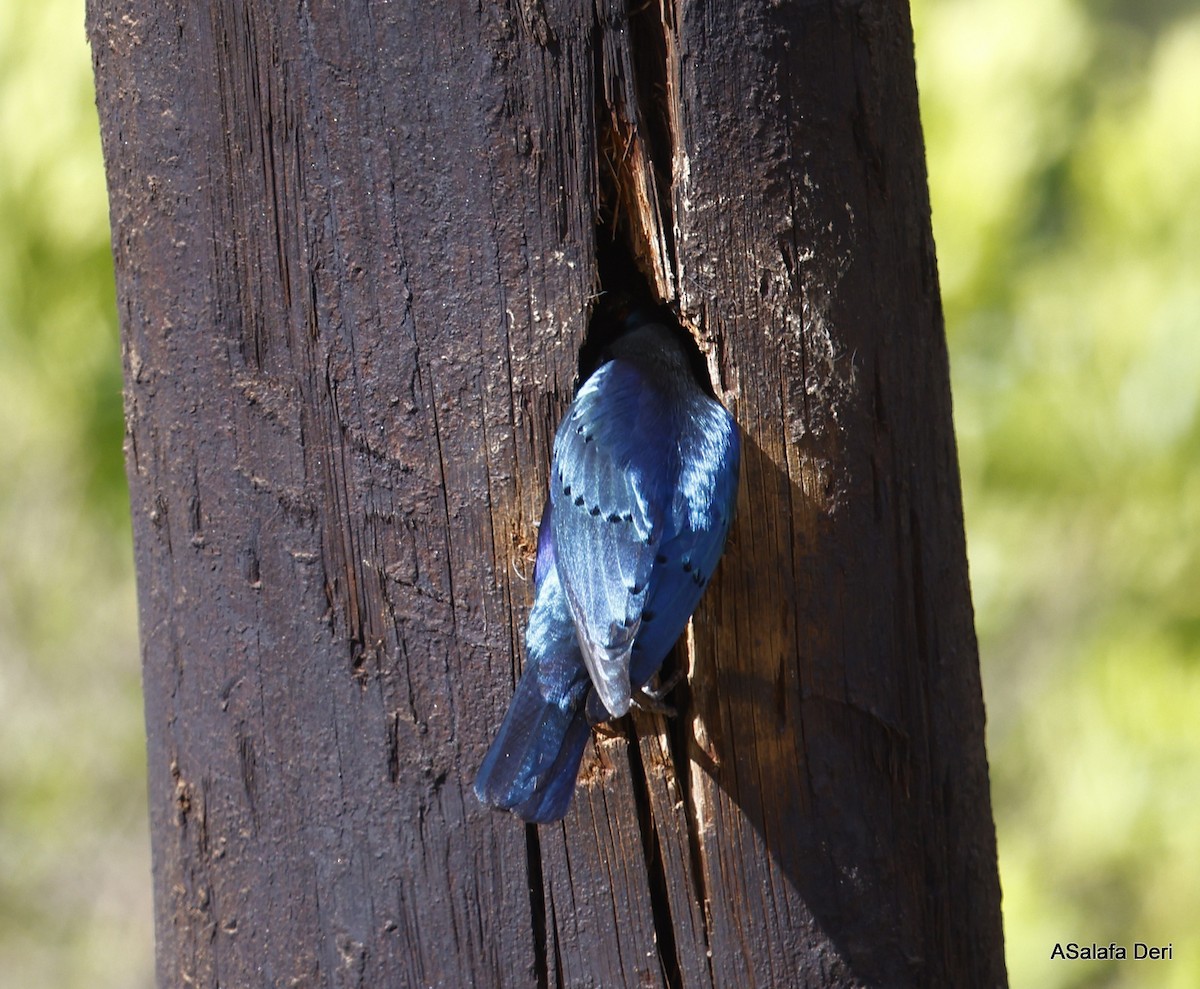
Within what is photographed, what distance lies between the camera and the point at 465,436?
1754 mm

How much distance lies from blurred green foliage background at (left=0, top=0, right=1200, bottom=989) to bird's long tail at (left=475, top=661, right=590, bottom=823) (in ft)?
9.39

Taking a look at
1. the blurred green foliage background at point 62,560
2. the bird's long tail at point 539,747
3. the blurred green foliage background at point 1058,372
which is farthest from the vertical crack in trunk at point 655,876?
the blurred green foliage background at point 62,560

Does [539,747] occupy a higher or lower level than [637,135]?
lower

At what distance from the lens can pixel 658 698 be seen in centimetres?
179

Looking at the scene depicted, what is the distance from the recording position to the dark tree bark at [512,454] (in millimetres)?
1698

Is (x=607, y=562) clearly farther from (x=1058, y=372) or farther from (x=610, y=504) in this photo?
(x=1058, y=372)

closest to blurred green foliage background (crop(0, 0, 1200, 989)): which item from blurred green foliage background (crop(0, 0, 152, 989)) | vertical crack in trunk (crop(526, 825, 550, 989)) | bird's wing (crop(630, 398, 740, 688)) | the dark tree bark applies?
blurred green foliage background (crop(0, 0, 152, 989))

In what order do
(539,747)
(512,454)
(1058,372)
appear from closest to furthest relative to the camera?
(539,747) → (512,454) → (1058,372)

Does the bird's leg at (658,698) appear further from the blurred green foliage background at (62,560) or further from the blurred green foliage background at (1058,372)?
the blurred green foliage background at (62,560)

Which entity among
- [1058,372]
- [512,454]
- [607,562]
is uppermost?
[1058,372]

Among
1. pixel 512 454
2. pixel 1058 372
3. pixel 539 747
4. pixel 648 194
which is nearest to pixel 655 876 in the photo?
pixel 539 747

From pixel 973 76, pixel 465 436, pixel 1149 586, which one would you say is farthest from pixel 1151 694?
pixel 465 436

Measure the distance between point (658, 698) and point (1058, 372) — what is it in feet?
9.71

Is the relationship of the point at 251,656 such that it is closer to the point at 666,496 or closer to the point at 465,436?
the point at 465,436
